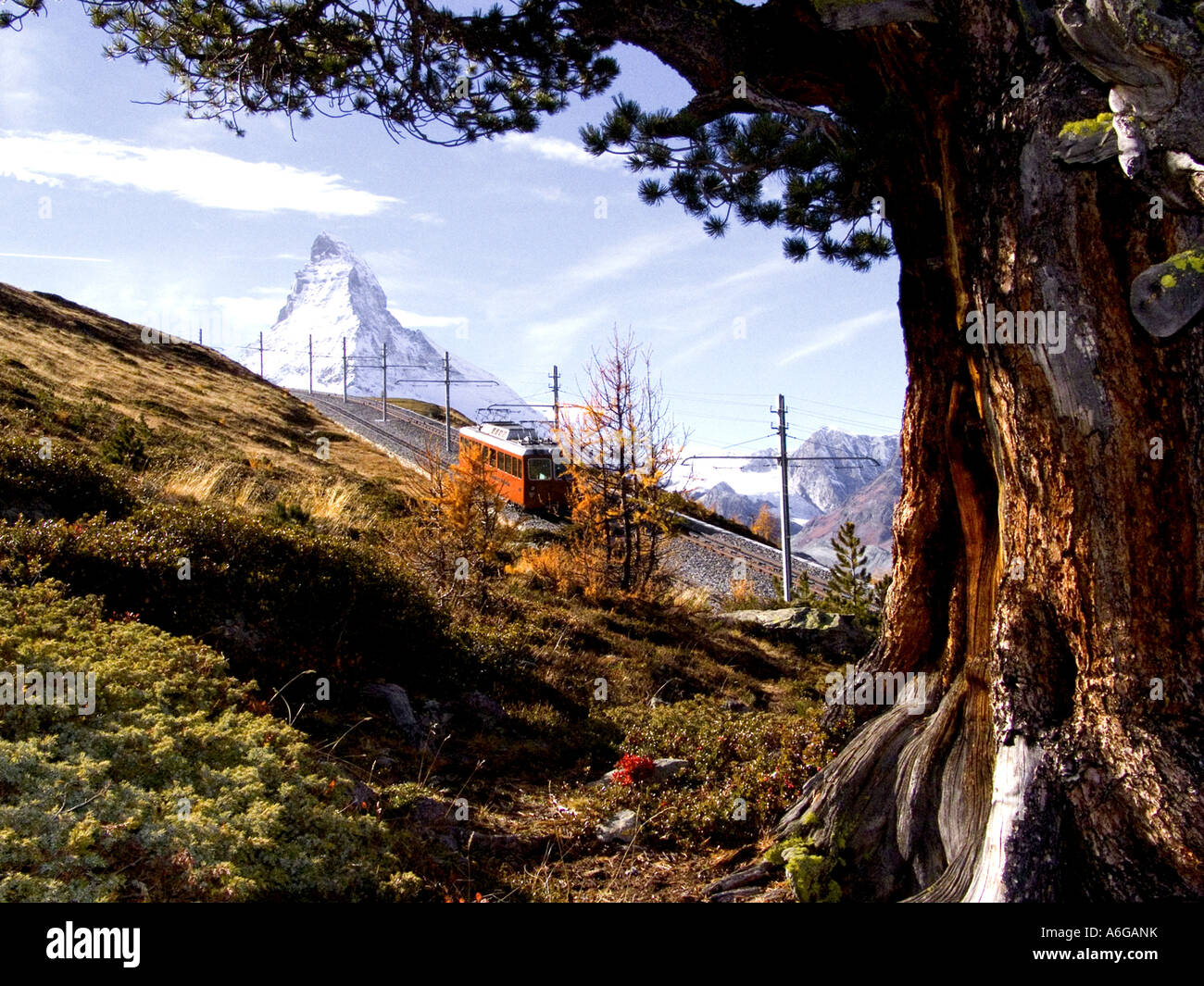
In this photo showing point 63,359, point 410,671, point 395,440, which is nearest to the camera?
point 410,671

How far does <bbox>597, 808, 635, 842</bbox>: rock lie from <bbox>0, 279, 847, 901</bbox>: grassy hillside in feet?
0.22

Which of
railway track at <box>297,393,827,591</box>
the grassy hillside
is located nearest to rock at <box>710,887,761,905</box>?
the grassy hillside

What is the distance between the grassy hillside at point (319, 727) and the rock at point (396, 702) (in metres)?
0.06

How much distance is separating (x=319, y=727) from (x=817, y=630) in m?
10.8

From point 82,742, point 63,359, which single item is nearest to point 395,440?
point 63,359

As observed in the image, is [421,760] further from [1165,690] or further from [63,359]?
[63,359]

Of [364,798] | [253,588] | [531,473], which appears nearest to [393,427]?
[531,473]

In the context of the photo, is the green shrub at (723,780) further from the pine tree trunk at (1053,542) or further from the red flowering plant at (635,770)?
the pine tree trunk at (1053,542)

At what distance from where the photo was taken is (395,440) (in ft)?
131

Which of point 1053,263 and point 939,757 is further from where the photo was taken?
point 939,757

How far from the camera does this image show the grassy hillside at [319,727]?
3.92 metres
